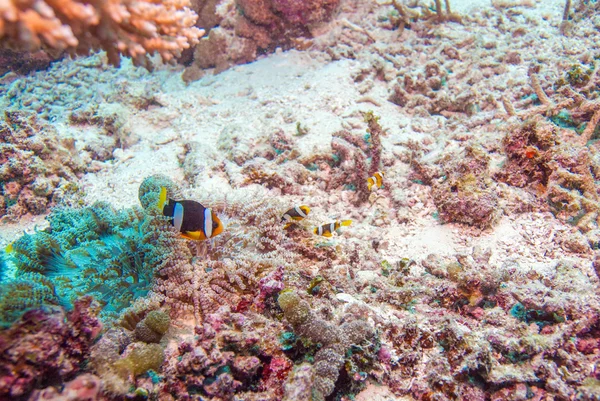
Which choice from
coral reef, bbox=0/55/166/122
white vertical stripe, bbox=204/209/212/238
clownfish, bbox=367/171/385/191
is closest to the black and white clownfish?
white vertical stripe, bbox=204/209/212/238

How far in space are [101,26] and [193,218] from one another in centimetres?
138

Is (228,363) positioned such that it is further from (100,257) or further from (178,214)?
(100,257)

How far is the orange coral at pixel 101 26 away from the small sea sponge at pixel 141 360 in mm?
1757

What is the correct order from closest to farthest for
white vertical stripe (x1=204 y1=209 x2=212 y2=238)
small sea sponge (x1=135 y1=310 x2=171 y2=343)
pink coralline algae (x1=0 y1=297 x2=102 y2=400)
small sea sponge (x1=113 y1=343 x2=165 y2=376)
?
pink coralline algae (x1=0 y1=297 x2=102 y2=400), small sea sponge (x1=113 y1=343 x2=165 y2=376), small sea sponge (x1=135 y1=310 x2=171 y2=343), white vertical stripe (x1=204 y1=209 x2=212 y2=238)

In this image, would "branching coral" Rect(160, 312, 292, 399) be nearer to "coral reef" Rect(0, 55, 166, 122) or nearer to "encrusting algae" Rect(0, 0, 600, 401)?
"encrusting algae" Rect(0, 0, 600, 401)

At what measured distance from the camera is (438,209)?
3822 mm

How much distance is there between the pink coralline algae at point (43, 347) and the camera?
1544mm

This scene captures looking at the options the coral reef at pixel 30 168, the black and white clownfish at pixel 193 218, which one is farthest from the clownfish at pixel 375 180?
the coral reef at pixel 30 168

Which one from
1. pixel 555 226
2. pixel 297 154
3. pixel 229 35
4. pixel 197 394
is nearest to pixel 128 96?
pixel 229 35

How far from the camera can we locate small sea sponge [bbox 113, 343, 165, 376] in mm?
1938

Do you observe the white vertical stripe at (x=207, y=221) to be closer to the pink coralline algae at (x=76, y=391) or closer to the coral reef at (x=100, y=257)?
the coral reef at (x=100, y=257)

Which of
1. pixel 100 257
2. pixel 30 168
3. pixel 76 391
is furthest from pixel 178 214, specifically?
pixel 30 168

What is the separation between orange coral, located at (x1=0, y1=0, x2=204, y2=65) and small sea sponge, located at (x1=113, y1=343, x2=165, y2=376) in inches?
69.2

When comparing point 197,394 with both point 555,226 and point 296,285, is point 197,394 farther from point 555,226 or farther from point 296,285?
point 555,226
